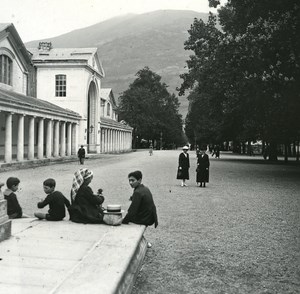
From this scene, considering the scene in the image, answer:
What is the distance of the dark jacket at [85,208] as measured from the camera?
7.57 m

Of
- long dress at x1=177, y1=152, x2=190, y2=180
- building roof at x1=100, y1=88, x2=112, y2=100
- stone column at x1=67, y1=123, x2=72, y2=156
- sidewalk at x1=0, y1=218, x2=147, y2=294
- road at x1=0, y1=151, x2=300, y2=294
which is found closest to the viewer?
sidewalk at x1=0, y1=218, x2=147, y2=294

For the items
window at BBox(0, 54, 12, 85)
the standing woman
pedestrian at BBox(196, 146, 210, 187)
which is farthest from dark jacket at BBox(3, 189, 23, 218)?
window at BBox(0, 54, 12, 85)

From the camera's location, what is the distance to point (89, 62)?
51.4 meters

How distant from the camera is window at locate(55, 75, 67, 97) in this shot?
166 feet

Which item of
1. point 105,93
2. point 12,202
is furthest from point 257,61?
point 105,93

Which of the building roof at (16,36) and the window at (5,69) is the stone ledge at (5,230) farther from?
the window at (5,69)

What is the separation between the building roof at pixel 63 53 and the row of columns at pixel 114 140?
37.8 feet

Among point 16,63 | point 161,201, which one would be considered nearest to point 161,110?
point 16,63

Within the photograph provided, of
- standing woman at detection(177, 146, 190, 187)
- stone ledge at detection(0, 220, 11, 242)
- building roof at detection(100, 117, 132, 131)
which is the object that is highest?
building roof at detection(100, 117, 132, 131)

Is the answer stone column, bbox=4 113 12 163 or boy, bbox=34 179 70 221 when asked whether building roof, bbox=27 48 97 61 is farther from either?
boy, bbox=34 179 70 221

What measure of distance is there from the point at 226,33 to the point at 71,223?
1960 cm

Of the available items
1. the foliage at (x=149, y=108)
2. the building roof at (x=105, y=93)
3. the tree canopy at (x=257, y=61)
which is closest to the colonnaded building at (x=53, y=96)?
the building roof at (x=105, y=93)

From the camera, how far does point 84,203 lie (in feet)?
24.9

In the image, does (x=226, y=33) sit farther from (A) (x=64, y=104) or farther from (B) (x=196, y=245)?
(A) (x=64, y=104)
